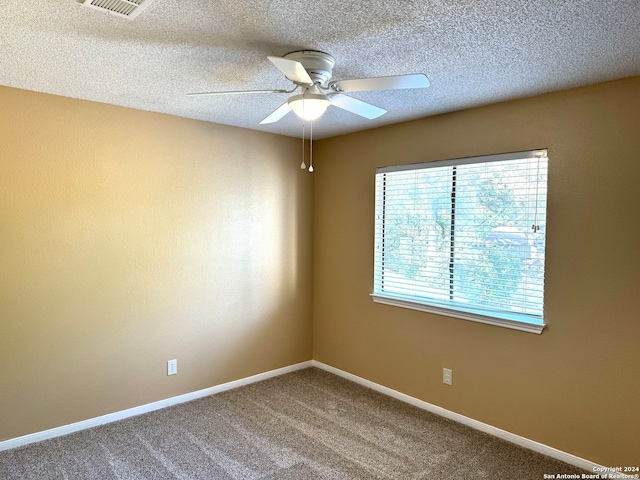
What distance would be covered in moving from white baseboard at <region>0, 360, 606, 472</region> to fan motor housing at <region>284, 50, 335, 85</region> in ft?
8.57

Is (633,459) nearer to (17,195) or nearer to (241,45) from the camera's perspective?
(241,45)

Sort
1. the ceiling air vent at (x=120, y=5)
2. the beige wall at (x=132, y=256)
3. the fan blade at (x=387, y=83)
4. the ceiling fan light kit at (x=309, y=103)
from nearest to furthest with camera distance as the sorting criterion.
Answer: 1. the ceiling air vent at (x=120, y=5)
2. the fan blade at (x=387, y=83)
3. the ceiling fan light kit at (x=309, y=103)
4. the beige wall at (x=132, y=256)

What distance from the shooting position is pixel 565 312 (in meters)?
2.74

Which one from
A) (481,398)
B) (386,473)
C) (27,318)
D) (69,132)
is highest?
(69,132)

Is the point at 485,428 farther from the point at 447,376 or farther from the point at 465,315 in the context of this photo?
the point at 465,315

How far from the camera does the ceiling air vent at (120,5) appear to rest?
65.9 inches

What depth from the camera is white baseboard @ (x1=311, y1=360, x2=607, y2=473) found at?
2676 mm

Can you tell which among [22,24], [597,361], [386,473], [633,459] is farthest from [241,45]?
[633,459]

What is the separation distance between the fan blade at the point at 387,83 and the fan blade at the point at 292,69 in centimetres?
20

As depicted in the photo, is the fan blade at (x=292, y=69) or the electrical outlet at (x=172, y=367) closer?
the fan blade at (x=292, y=69)

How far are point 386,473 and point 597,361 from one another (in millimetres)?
1426

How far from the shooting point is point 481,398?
315cm

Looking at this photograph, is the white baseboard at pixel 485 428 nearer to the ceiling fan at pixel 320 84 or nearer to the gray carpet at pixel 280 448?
the gray carpet at pixel 280 448

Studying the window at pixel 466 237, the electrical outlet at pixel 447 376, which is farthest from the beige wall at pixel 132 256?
the electrical outlet at pixel 447 376
